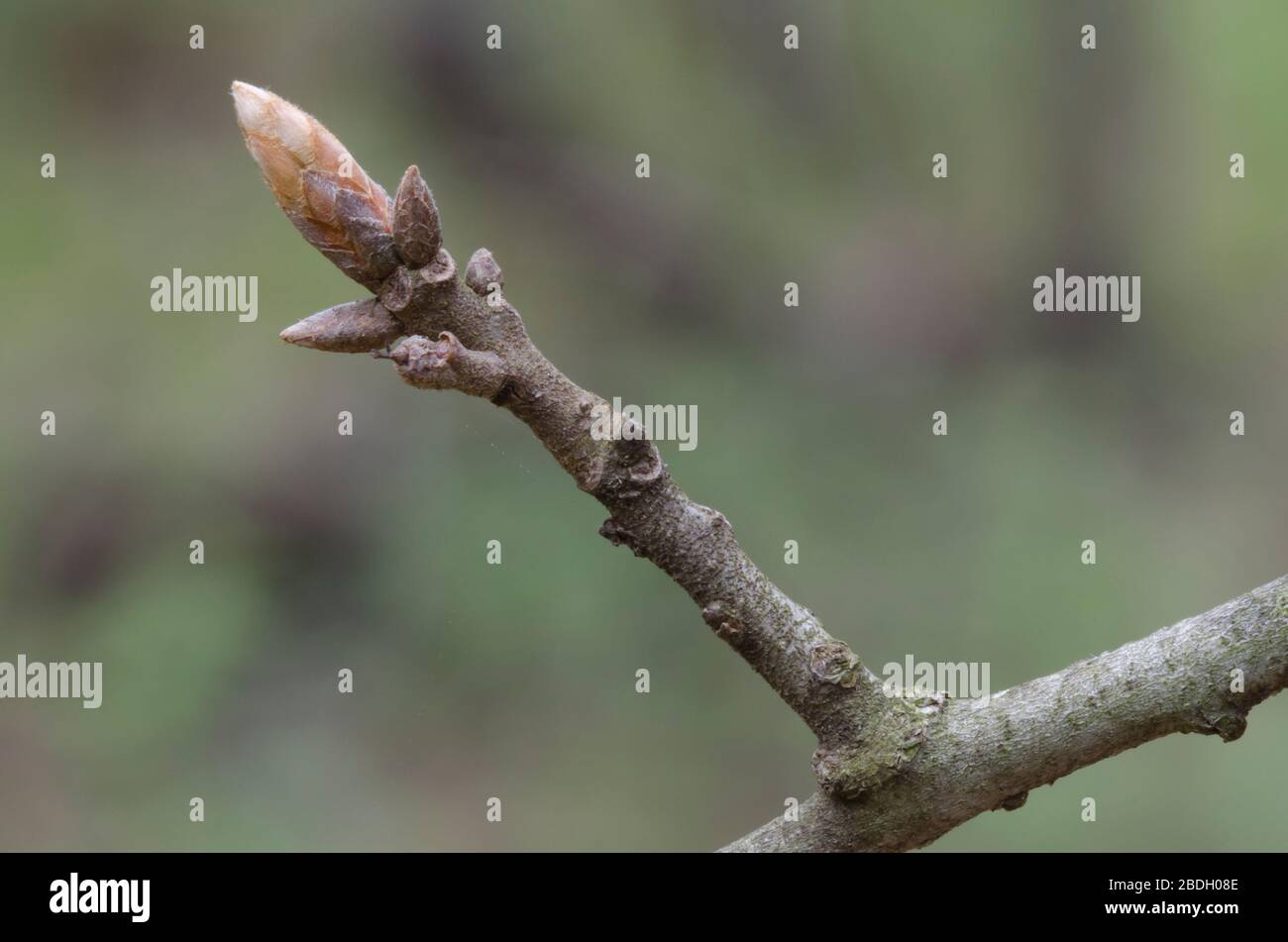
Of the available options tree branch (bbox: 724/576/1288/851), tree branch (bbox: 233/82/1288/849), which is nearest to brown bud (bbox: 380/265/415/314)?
tree branch (bbox: 233/82/1288/849)

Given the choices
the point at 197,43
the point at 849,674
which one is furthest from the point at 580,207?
the point at 849,674

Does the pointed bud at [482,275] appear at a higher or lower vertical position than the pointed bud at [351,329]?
higher

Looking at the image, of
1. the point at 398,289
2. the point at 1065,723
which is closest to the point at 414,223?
the point at 398,289

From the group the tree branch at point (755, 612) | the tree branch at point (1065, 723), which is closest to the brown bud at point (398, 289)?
the tree branch at point (755, 612)

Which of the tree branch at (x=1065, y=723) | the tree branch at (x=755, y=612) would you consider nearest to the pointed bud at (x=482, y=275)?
the tree branch at (x=755, y=612)

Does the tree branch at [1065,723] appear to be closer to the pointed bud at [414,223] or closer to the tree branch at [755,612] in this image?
the tree branch at [755,612]

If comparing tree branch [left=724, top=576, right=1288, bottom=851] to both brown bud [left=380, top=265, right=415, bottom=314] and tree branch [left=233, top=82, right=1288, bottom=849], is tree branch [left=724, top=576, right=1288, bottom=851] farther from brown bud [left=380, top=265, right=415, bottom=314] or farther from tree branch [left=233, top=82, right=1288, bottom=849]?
brown bud [left=380, top=265, right=415, bottom=314]

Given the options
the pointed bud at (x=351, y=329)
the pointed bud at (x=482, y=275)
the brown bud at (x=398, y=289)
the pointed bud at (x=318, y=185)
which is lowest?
the pointed bud at (x=351, y=329)

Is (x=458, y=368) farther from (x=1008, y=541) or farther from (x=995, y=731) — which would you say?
(x=1008, y=541)
